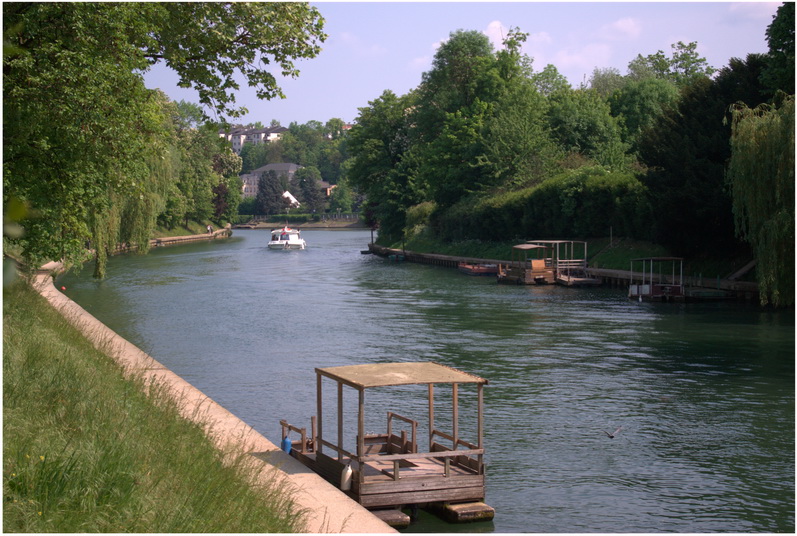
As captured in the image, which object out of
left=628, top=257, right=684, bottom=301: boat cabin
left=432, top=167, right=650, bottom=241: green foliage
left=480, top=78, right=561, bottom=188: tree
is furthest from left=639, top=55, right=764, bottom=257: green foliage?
left=480, top=78, right=561, bottom=188: tree

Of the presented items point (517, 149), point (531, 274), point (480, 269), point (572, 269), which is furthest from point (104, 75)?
point (517, 149)

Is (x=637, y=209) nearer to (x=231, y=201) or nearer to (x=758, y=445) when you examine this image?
(x=758, y=445)

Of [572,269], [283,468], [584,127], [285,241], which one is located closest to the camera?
[283,468]

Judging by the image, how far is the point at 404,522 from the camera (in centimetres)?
1324

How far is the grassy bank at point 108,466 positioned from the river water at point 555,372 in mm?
3739

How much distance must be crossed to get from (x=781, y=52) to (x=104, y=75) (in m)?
35.0

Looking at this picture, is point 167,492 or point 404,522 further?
point 404,522

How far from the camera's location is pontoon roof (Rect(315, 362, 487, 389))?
14.4m

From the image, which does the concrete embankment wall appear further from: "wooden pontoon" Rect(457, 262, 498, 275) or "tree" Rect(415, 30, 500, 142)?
"tree" Rect(415, 30, 500, 142)

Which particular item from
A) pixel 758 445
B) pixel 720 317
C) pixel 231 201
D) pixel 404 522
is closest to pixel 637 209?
pixel 720 317

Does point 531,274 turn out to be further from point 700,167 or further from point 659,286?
Result: point 700,167

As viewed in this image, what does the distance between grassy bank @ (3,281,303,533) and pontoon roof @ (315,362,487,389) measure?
2.47 metres

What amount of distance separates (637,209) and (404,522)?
152 ft

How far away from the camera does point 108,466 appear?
31.4ft
